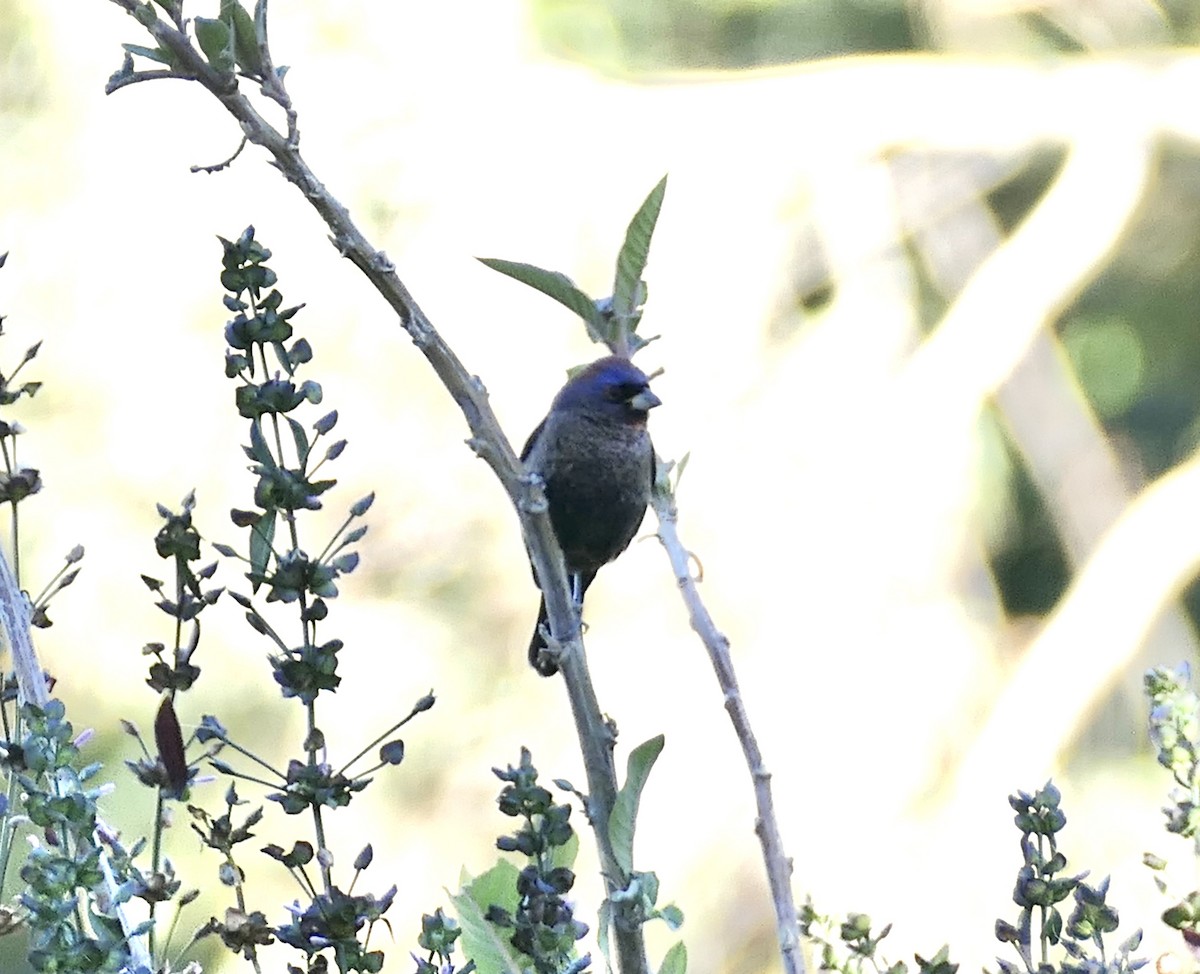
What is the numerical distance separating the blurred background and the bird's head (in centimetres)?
265

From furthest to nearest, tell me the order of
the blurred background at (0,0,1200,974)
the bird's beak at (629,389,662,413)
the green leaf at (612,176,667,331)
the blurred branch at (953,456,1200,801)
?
the blurred branch at (953,456,1200,801), the blurred background at (0,0,1200,974), the bird's beak at (629,389,662,413), the green leaf at (612,176,667,331)

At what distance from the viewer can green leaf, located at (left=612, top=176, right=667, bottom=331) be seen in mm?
1436

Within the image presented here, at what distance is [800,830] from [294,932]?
549cm

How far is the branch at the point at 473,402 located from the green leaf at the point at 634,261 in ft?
0.85

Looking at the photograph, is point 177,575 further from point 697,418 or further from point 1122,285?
point 1122,285

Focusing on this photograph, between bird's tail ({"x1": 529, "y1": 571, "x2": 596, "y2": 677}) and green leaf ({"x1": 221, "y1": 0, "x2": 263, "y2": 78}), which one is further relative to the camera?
bird's tail ({"x1": 529, "y1": 571, "x2": 596, "y2": 677})

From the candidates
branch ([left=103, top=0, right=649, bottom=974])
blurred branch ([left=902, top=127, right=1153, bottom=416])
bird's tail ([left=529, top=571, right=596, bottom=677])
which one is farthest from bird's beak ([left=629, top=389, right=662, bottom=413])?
blurred branch ([left=902, top=127, right=1153, bottom=416])

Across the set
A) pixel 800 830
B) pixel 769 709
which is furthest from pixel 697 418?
pixel 800 830

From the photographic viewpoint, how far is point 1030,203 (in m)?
10.1

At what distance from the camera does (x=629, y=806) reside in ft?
3.63

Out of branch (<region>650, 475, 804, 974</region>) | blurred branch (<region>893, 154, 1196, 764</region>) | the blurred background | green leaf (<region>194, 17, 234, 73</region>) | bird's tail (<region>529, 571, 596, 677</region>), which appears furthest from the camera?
blurred branch (<region>893, 154, 1196, 764</region>)

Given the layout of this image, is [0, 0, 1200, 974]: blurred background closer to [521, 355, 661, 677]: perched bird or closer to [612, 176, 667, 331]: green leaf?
[521, 355, 661, 677]: perched bird

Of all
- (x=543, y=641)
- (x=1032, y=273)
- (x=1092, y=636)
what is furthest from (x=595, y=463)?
(x=1032, y=273)

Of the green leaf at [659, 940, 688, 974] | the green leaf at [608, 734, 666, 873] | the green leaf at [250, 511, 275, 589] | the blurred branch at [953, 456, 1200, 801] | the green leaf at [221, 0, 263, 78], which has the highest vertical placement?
the blurred branch at [953, 456, 1200, 801]
